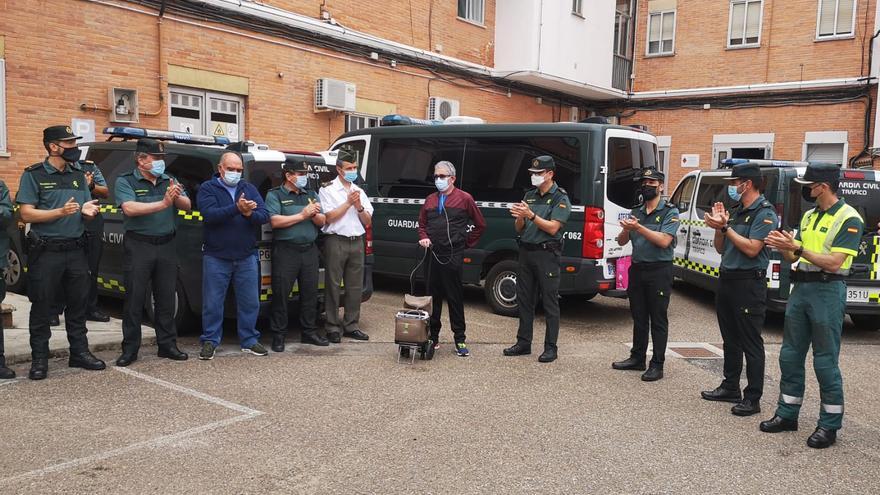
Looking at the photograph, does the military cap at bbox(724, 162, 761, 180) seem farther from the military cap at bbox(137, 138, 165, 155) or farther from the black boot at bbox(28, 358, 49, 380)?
the black boot at bbox(28, 358, 49, 380)

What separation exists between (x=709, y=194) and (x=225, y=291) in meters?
7.02

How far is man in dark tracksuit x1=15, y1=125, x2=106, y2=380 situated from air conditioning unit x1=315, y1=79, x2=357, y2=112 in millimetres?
8133

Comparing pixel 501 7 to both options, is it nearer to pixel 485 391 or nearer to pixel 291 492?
pixel 485 391

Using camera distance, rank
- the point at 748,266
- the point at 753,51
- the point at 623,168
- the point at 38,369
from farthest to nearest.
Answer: the point at 753,51
the point at 623,168
the point at 38,369
the point at 748,266

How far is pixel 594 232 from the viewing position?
27.4 ft

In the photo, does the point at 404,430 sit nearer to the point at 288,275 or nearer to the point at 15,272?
the point at 288,275

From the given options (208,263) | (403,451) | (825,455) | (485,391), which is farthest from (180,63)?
(825,455)

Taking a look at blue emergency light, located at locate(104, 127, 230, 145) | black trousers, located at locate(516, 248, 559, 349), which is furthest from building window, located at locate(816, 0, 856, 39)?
blue emergency light, located at locate(104, 127, 230, 145)

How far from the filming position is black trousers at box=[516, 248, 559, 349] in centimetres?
679

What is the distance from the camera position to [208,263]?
6.36 m

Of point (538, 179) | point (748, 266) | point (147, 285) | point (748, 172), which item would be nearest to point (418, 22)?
point (538, 179)

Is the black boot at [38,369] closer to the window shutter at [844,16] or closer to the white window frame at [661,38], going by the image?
the white window frame at [661,38]

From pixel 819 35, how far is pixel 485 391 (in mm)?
17257

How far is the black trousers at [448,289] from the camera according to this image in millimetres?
6816
